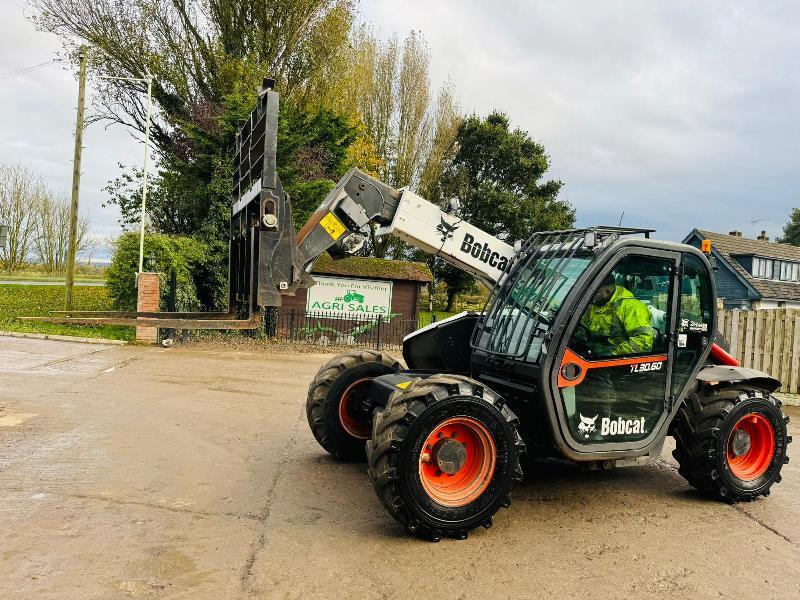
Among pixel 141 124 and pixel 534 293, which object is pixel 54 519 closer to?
pixel 534 293

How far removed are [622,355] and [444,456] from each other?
1656 millimetres

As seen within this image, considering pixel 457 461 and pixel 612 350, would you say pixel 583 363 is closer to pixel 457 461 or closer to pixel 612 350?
pixel 612 350

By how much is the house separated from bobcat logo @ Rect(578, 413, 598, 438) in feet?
116

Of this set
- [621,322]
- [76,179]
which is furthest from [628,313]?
[76,179]

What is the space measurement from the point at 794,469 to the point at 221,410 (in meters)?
6.91

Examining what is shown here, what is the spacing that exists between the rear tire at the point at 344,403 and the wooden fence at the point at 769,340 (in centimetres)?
866

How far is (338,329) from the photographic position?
61.6ft

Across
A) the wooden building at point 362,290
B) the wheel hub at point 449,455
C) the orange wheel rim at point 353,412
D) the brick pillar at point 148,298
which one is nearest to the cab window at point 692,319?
the wheel hub at point 449,455

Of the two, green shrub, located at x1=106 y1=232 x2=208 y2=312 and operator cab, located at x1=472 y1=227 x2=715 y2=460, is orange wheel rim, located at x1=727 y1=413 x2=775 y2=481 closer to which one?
operator cab, located at x1=472 y1=227 x2=715 y2=460

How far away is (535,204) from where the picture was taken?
3612 centimetres

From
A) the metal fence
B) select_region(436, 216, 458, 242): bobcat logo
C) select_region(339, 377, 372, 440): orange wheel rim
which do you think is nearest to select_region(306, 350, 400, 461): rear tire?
select_region(339, 377, 372, 440): orange wheel rim

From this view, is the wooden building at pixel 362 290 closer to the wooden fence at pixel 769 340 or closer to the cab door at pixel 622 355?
the wooden fence at pixel 769 340

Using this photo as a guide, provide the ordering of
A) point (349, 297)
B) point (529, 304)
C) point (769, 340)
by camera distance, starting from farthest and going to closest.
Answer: point (349, 297) → point (769, 340) → point (529, 304)

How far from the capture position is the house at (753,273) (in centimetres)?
3772
